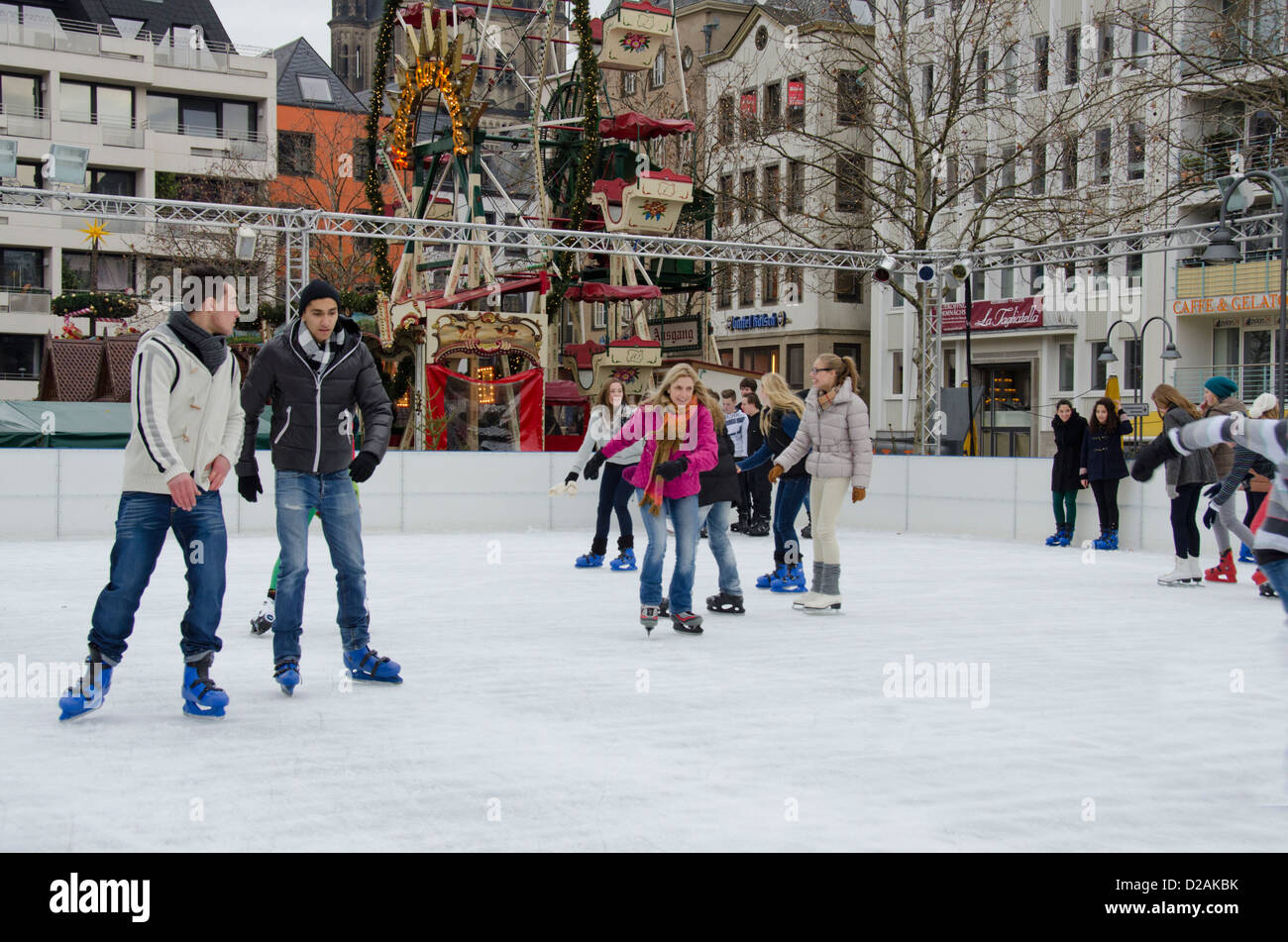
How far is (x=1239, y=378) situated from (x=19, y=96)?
39.3 metres

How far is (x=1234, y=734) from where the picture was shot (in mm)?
5387

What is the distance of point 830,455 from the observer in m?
8.95

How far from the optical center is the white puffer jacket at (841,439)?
8859mm

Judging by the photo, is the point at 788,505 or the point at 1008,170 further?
the point at 1008,170

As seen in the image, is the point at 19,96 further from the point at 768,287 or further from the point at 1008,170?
the point at 1008,170

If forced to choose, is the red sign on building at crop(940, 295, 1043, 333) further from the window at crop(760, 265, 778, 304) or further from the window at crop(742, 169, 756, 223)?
the window at crop(760, 265, 778, 304)

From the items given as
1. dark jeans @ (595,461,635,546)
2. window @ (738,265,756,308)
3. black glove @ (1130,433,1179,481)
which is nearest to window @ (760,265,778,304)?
→ window @ (738,265,756,308)

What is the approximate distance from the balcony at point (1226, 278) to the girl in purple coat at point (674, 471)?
24.8 m

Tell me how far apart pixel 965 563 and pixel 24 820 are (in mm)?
10212

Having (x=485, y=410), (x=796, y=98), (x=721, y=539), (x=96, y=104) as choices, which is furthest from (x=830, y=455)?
(x=96, y=104)

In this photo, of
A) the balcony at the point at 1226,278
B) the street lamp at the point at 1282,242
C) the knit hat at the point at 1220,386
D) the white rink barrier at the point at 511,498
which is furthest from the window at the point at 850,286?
the knit hat at the point at 1220,386
